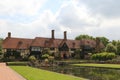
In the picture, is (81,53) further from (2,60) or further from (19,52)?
(2,60)

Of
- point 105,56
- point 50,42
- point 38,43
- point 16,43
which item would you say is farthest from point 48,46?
point 105,56

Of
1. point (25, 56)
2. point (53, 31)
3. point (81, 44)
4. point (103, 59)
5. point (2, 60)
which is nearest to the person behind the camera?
point (103, 59)

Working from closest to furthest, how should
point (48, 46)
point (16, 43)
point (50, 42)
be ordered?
point (16, 43), point (48, 46), point (50, 42)

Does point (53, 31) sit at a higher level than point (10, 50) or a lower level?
higher

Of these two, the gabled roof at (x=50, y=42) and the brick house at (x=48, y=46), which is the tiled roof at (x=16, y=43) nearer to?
the brick house at (x=48, y=46)

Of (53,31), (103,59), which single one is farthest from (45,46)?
(103,59)

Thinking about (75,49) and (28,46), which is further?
(75,49)

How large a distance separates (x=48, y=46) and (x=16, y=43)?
9.56 metres

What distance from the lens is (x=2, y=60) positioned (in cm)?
6838

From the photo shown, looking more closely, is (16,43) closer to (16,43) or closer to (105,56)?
(16,43)

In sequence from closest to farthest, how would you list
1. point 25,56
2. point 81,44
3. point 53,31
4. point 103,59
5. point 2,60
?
point 103,59
point 2,60
point 25,56
point 53,31
point 81,44

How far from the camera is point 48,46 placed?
8069 cm

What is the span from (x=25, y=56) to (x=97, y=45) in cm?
2446

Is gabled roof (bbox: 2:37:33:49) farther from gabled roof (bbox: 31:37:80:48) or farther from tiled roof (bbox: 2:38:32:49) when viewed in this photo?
gabled roof (bbox: 31:37:80:48)
